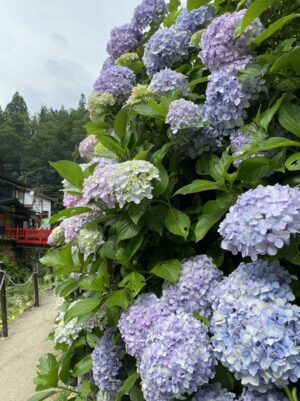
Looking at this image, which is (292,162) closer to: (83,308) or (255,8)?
(255,8)

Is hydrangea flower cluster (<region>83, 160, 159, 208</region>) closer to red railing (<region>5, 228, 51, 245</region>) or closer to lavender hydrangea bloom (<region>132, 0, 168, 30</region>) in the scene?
lavender hydrangea bloom (<region>132, 0, 168, 30</region>)

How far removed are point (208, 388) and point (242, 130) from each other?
695 millimetres

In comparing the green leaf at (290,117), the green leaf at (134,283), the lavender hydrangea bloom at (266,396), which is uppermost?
the green leaf at (290,117)

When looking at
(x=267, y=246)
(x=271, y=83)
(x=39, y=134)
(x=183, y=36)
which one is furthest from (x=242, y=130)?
(x=39, y=134)

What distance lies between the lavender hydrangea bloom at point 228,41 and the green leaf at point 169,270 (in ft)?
2.00

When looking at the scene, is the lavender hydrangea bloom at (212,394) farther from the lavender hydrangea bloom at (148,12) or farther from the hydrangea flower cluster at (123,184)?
the lavender hydrangea bloom at (148,12)

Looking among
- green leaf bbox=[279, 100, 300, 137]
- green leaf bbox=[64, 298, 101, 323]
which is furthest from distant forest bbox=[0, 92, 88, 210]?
green leaf bbox=[279, 100, 300, 137]

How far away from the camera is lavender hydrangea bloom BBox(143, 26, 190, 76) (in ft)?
4.92

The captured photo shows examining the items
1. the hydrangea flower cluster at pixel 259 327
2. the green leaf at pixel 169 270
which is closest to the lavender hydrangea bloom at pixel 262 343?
the hydrangea flower cluster at pixel 259 327

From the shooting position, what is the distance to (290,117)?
3.32ft

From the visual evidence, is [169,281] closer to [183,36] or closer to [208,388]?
[208,388]

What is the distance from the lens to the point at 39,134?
64.4 metres

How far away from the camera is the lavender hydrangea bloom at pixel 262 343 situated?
0.74 meters

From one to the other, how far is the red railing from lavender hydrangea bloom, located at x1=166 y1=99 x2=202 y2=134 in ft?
76.4
